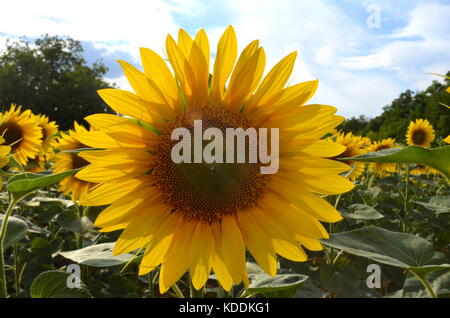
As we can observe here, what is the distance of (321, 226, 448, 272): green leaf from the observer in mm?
1155

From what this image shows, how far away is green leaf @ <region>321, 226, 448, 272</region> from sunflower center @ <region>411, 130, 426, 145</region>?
5.42m

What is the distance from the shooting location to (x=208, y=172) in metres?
1.17

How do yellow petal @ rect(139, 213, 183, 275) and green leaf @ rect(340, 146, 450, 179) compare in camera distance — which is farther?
yellow petal @ rect(139, 213, 183, 275)

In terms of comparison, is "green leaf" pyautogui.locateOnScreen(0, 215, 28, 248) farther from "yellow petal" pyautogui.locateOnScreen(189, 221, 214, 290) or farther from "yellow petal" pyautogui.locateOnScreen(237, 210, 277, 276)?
"yellow petal" pyautogui.locateOnScreen(237, 210, 277, 276)

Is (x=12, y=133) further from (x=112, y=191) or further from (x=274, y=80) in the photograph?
(x=274, y=80)

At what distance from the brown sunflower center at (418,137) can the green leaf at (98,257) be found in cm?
592

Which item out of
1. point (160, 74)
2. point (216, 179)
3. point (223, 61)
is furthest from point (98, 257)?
point (223, 61)

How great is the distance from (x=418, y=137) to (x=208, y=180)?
19.4 feet

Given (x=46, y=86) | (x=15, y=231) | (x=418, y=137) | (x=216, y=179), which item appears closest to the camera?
(x=216, y=179)

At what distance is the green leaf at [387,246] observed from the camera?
3.79 ft

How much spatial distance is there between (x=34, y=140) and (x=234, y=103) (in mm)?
2896

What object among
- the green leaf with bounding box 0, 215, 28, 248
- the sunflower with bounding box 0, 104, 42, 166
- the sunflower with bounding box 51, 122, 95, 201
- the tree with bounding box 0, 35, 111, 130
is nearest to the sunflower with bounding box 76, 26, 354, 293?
the green leaf with bounding box 0, 215, 28, 248

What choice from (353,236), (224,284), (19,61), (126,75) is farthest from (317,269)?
(19,61)

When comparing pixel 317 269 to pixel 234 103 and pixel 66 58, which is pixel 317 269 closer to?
pixel 234 103
